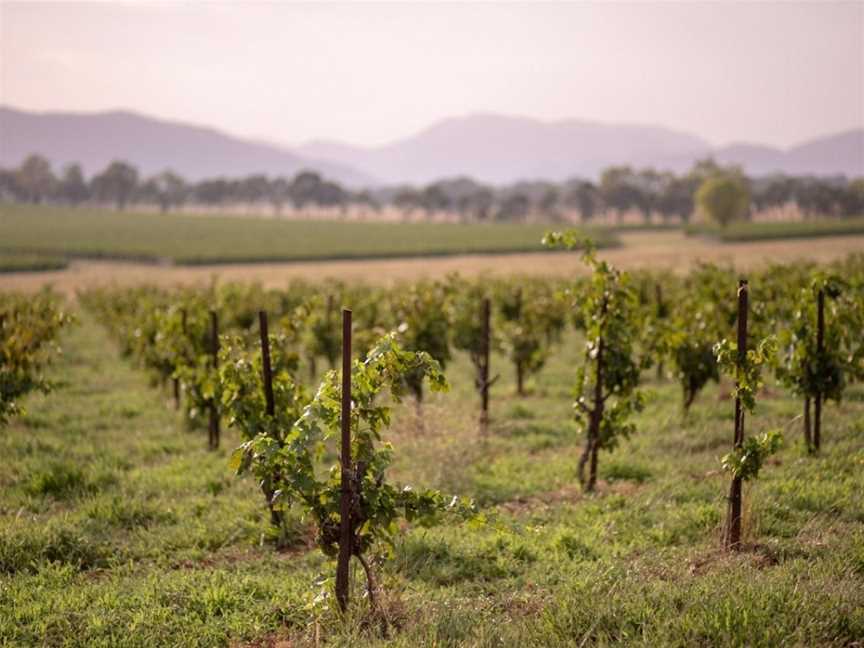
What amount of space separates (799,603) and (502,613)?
1965mm

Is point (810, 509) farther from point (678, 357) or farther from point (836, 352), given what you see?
point (678, 357)

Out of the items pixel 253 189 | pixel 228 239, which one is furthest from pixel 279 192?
pixel 228 239

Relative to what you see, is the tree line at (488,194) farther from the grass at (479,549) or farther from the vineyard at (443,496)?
the grass at (479,549)

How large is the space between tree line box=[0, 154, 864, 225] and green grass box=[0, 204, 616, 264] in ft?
127

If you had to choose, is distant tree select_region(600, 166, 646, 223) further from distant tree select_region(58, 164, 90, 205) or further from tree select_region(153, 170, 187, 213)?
distant tree select_region(58, 164, 90, 205)

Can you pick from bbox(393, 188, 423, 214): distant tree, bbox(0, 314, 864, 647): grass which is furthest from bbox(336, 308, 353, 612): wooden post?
bbox(393, 188, 423, 214): distant tree

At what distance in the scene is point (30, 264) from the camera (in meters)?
57.4

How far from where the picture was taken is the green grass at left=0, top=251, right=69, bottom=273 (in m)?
56.4

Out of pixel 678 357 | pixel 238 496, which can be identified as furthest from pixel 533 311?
pixel 238 496

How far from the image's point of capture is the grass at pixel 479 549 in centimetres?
494

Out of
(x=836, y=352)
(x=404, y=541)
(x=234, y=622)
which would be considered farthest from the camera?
(x=836, y=352)

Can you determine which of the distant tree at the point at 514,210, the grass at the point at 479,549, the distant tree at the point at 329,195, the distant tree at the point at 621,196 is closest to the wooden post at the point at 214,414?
the grass at the point at 479,549

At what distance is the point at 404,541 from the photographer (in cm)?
704

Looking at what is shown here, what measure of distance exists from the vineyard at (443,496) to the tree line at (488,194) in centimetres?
10834
